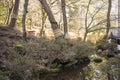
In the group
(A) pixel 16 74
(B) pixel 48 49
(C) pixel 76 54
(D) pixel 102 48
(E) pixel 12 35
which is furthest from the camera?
(D) pixel 102 48

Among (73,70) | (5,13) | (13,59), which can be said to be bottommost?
(73,70)

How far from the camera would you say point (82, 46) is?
1380 centimetres

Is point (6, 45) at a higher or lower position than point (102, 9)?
lower

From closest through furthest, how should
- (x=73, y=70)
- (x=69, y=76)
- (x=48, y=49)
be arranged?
(x=69, y=76)
(x=48, y=49)
(x=73, y=70)

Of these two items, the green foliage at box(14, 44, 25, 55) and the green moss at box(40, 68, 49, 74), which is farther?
the green foliage at box(14, 44, 25, 55)

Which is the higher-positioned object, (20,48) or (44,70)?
(20,48)

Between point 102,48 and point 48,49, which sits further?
point 102,48

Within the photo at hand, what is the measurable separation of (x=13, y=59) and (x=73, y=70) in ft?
12.9

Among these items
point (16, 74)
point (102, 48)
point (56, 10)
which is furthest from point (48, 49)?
point (56, 10)

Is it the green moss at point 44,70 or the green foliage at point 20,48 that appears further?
the green foliage at point 20,48

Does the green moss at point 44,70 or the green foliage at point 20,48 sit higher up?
the green foliage at point 20,48

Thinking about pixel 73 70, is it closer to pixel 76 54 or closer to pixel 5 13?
pixel 76 54

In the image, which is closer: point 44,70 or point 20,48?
point 44,70

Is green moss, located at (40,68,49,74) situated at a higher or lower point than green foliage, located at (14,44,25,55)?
lower
